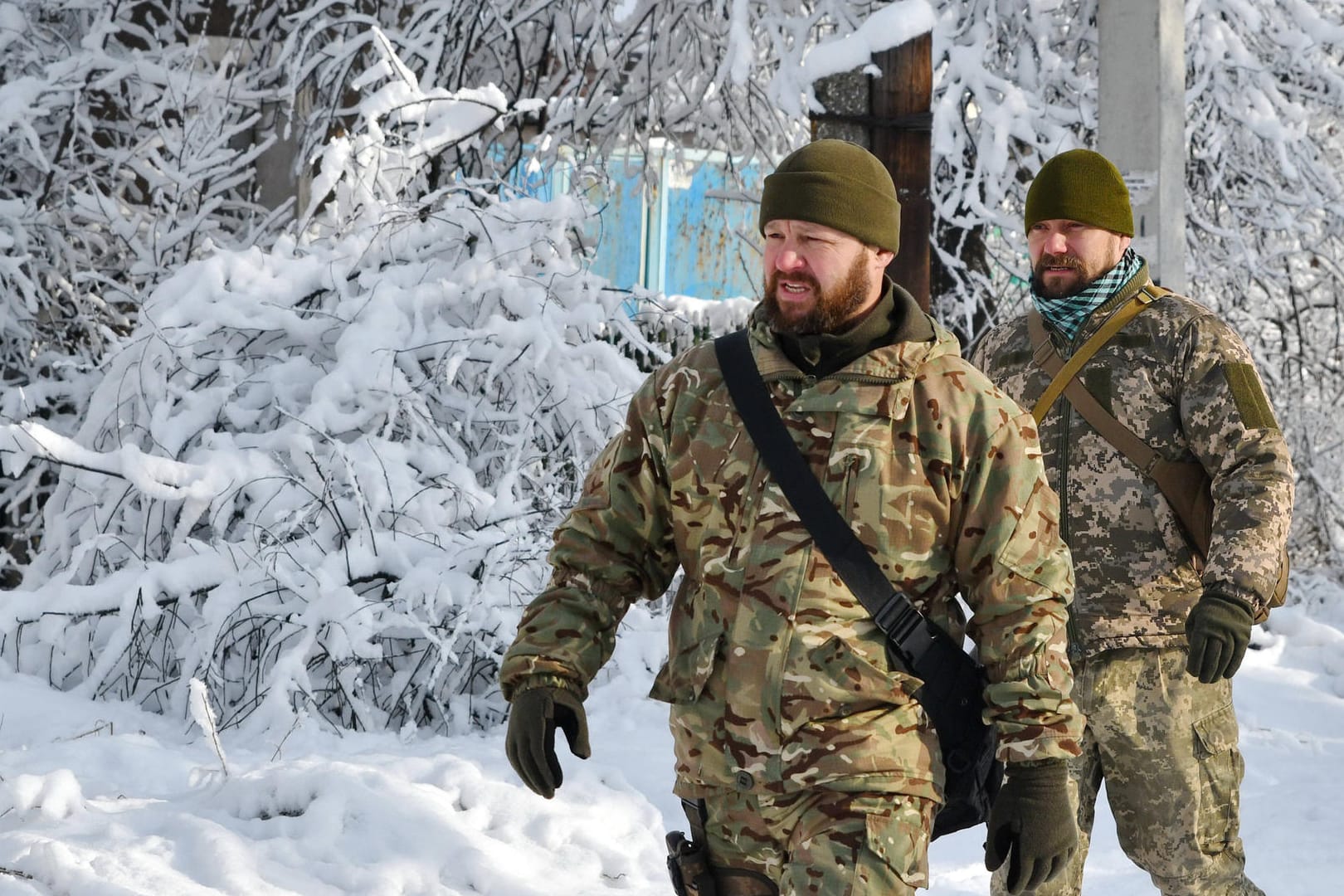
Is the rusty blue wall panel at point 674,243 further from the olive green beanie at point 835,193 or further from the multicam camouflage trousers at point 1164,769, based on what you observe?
the olive green beanie at point 835,193

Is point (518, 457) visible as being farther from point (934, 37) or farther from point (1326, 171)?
point (1326, 171)

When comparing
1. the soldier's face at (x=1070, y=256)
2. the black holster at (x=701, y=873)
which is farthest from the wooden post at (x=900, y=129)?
the black holster at (x=701, y=873)

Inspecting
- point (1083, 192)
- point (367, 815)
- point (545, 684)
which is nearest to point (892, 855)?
point (545, 684)

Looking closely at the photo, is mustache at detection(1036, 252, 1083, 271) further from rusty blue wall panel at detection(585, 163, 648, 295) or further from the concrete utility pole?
rusty blue wall panel at detection(585, 163, 648, 295)

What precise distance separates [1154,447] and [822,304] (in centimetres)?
136

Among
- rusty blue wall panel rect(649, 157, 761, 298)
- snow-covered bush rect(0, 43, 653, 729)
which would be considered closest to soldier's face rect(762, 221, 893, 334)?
snow-covered bush rect(0, 43, 653, 729)

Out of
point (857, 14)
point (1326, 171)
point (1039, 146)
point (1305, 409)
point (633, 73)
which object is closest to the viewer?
point (857, 14)

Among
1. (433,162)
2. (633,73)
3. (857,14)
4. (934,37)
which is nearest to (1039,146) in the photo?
(934,37)

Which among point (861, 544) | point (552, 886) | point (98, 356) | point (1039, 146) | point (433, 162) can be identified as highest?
point (1039, 146)

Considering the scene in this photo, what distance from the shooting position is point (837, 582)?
2.39 metres

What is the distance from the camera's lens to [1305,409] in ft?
38.0

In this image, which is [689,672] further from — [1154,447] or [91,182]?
[91,182]

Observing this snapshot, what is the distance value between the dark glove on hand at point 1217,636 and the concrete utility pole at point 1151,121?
10.4 ft

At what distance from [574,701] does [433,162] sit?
253 inches
